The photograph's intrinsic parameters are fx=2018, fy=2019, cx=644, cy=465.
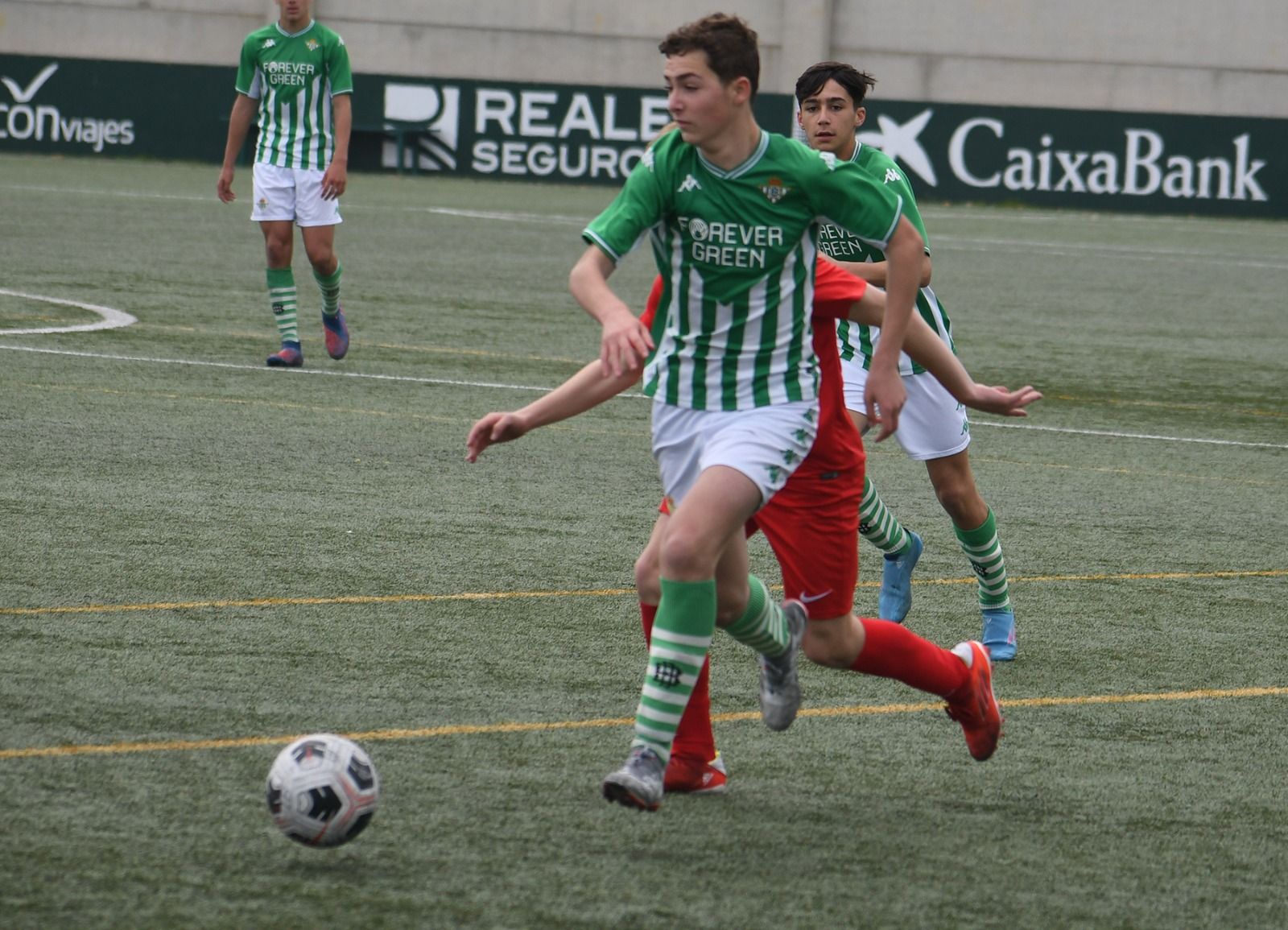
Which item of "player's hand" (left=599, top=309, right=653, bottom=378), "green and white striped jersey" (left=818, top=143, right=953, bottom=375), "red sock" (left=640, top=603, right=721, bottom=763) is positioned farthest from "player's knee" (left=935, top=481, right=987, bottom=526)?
"player's hand" (left=599, top=309, right=653, bottom=378)

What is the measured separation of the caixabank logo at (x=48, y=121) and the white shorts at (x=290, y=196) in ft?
78.8

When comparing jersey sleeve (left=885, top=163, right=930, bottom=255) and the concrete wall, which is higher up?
the concrete wall

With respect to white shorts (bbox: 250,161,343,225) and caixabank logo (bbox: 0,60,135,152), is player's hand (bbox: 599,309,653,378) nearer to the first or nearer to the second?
white shorts (bbox: 250,161,343,225)

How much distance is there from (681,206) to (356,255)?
1452cm

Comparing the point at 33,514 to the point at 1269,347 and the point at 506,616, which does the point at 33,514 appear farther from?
the point at 1269,347

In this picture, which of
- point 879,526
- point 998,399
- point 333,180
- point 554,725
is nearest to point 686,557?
point 554,725

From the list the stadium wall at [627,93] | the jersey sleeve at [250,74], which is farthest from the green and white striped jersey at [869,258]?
the stadium wall at [627,93]

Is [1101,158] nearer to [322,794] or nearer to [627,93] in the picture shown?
[627,93]

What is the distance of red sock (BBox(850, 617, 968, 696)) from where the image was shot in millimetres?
4449

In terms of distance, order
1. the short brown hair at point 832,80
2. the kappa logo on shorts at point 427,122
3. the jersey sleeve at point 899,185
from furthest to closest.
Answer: the kappa logo on shorts at point 427,122
the short brown hair at point 832,80
the jersey sleeve at point 899,185

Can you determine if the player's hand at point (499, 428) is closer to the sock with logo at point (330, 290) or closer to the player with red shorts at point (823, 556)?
the player with red shorts at point (823, 556)

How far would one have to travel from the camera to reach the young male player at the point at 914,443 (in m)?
5.85

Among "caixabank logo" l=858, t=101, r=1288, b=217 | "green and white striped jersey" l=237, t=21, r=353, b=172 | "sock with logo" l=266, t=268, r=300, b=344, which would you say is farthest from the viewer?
"caixabank logo" l=858, t=101, r=1288, b=217

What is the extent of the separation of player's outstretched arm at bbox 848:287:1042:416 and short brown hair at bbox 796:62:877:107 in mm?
1514
